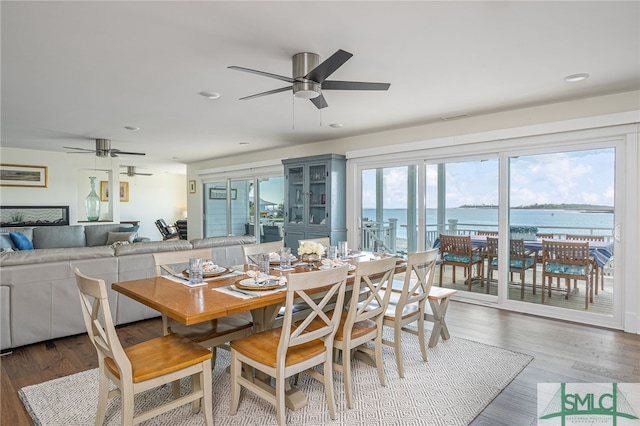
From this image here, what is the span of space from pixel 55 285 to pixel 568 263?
5068 mm

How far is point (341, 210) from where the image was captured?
576 centimetres

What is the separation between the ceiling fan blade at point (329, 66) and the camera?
2.05m

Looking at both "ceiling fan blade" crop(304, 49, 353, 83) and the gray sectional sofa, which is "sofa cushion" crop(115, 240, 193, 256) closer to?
the gray sectional sofa

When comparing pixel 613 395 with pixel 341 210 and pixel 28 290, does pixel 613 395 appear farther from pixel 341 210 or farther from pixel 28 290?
pixel 28 290

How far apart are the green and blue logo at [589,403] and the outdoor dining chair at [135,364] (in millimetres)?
1906

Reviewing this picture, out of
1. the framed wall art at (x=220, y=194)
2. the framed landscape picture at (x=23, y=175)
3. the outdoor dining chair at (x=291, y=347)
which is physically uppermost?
the framed landscape picture at (x=23, y=175)

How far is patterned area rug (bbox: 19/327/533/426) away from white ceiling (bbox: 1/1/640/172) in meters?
2.30

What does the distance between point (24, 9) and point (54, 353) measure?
8.35 feet

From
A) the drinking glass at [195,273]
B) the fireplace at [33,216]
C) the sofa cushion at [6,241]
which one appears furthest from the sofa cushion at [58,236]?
the drinking glass at [195,273]

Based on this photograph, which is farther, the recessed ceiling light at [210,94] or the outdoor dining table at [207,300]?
the recessed ceiling light at [210,94]

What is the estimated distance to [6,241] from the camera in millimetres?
5547

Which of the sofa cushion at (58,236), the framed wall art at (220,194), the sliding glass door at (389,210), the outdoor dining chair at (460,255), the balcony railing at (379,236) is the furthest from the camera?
the framed wall art at (220,194)

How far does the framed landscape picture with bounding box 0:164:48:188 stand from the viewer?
21.6 feet

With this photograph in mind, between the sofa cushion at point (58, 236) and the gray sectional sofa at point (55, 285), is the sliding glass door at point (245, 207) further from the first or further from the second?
the gray sectional sofa at point (55, 285)
